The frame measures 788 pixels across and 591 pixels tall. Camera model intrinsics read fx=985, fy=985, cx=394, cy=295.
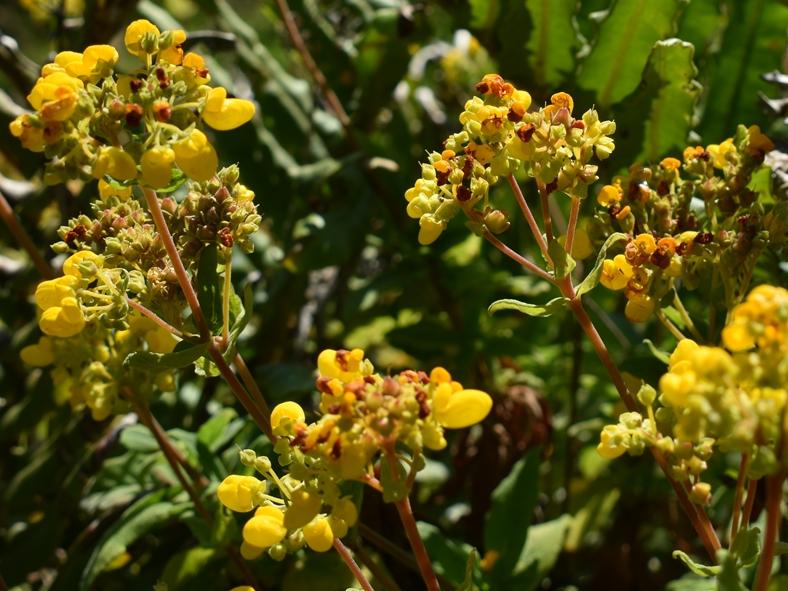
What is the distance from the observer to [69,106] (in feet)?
3.42

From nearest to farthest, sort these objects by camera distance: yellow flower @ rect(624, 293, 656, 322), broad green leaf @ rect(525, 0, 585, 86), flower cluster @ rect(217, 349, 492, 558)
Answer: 1. flower cluster @ rect(217, 349, 492, 558)
2. yellow flower @ rect(624, 293, 656, 322)
3. broad green leaf @ rect(525, 0, 585, 86)

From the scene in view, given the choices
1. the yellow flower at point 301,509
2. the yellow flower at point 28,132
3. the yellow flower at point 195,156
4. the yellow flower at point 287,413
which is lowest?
the yellow flower at point 301,509

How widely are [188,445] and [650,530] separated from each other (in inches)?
43.7

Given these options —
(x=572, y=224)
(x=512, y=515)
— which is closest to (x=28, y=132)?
(x=572, y=224)

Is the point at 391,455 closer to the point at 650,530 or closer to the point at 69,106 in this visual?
the point at 69,106

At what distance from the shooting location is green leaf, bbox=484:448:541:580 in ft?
5.31

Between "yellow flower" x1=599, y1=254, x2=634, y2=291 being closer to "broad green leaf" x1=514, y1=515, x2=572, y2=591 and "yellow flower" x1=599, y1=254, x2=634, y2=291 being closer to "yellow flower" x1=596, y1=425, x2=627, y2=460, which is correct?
"yellow flower" x1=596, y1=425, x2=627, y2=460

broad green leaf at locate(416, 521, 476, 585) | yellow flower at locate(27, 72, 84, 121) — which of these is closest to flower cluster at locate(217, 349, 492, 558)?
yellow flower at locate(27, 72, 84, 121)

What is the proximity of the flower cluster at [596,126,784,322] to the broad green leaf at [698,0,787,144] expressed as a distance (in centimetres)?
64

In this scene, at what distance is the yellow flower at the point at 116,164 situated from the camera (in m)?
1.03

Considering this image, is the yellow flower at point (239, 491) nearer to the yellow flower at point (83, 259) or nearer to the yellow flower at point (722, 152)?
the yellow flower at point (83, 259)

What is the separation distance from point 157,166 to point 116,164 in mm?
44

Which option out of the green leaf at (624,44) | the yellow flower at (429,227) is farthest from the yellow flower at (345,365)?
the green leaf at (624,44)

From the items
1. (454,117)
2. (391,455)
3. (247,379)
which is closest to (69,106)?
(247,379)
